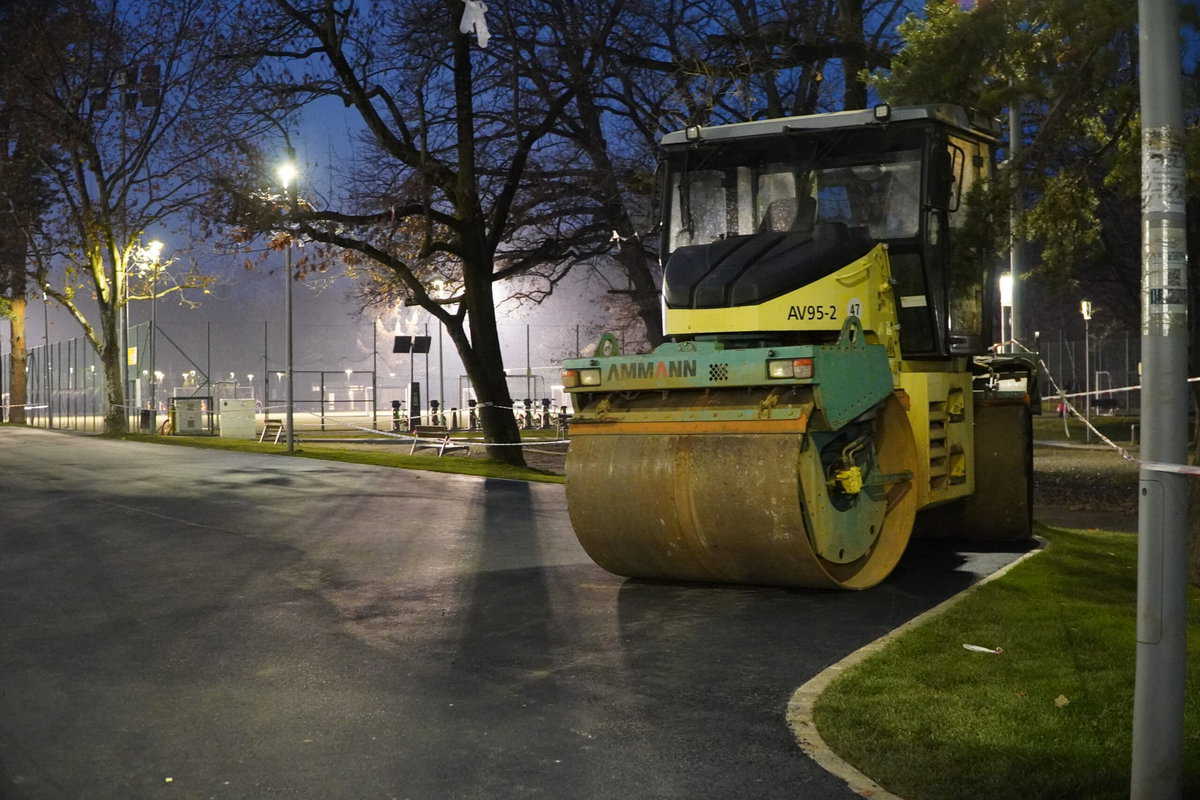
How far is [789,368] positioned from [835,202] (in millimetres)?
2426

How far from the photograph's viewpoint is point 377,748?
6.36 metres

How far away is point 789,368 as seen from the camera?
9.43m

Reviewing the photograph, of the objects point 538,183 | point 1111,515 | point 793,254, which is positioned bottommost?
point 1111,515

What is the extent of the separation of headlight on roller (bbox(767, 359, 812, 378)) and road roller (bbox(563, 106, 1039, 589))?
1 centimetres

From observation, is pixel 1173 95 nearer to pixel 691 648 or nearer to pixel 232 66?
pixel 691 648

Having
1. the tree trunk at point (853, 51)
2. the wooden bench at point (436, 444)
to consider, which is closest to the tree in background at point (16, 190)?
the wooden bench at point (436, 444)

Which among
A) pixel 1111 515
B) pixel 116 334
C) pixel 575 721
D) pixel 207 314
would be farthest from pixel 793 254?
pixel 207 314

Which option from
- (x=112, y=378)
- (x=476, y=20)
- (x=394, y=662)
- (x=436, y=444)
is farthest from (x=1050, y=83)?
(x=112, y=378)

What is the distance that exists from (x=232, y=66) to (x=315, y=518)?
1304 centimetres

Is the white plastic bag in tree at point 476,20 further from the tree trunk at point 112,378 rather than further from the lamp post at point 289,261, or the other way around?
the tree trunk at point 112,378

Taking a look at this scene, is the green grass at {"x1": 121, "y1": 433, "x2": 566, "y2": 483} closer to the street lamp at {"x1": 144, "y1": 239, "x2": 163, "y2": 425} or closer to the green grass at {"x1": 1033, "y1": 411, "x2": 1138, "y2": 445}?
the street lamp at {"x1": 144, "y1": 239, "x2": 163, "y2": 425}

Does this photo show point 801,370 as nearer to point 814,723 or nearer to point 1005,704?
point 1005,704

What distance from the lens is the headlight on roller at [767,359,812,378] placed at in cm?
936

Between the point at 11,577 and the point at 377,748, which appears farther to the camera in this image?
the point at 11,577
